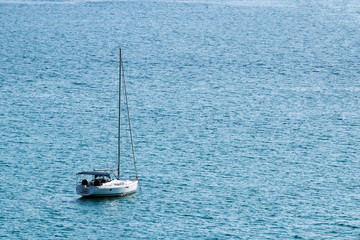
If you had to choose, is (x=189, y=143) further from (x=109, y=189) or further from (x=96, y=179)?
(x=96, y=179)

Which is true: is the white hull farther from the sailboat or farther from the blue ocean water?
the blue ocean water

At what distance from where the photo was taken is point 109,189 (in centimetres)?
8994

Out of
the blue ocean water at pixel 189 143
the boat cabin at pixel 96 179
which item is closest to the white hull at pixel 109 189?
the boat cabin at pixel 96 179

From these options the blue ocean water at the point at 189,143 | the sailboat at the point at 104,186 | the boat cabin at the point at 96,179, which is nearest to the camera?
the blue ocean water at the point at 189,143

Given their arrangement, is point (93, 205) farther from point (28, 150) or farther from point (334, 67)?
point (334, 67)

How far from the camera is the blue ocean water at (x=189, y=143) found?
84.2m

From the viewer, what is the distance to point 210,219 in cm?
8450

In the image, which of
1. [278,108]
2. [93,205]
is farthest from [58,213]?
[278,108]

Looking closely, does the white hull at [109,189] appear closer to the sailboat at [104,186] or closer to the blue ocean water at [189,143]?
the sailboat at [104,186]

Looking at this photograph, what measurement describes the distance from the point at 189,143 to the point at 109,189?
25.6 metres

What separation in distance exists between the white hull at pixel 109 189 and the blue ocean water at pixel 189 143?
0.83m

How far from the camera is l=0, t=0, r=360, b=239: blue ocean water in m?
84.2

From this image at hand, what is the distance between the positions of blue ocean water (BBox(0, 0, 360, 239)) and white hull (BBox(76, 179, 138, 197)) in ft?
2.72

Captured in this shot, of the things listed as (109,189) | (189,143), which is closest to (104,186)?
(109,189)
